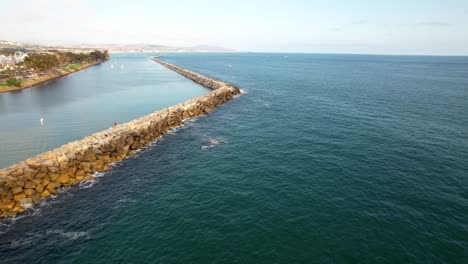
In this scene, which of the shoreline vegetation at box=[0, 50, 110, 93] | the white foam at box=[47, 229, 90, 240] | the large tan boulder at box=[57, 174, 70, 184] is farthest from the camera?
the shoreline vegetation at box=[0, 50, 110, 93]

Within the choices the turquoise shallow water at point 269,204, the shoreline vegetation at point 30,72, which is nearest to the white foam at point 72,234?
the turquoise shallow water at point 269,204

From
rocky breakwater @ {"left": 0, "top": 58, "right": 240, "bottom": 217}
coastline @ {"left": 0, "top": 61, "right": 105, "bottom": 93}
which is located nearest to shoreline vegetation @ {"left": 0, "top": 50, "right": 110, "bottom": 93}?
coastline @ {"left": 0, "top": 61, "right": 105, "bottom": 93}

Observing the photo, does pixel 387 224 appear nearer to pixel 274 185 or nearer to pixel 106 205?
pixel 274 185

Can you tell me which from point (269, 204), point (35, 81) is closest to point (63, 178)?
point (269, 204)

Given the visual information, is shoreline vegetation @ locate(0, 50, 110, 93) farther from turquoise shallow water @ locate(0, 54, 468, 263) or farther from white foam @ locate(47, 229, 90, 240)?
white foam @ locate(47, 229, 90, 240)

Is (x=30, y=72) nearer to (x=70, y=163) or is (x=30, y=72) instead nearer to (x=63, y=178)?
(x=70, y=163)

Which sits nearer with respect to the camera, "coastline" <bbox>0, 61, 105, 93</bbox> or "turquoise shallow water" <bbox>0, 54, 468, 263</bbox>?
"turquoise shallow water" <bbox>0, 54, 468, 263</bbox>

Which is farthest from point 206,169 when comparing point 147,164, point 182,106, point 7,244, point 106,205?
point 182,106
